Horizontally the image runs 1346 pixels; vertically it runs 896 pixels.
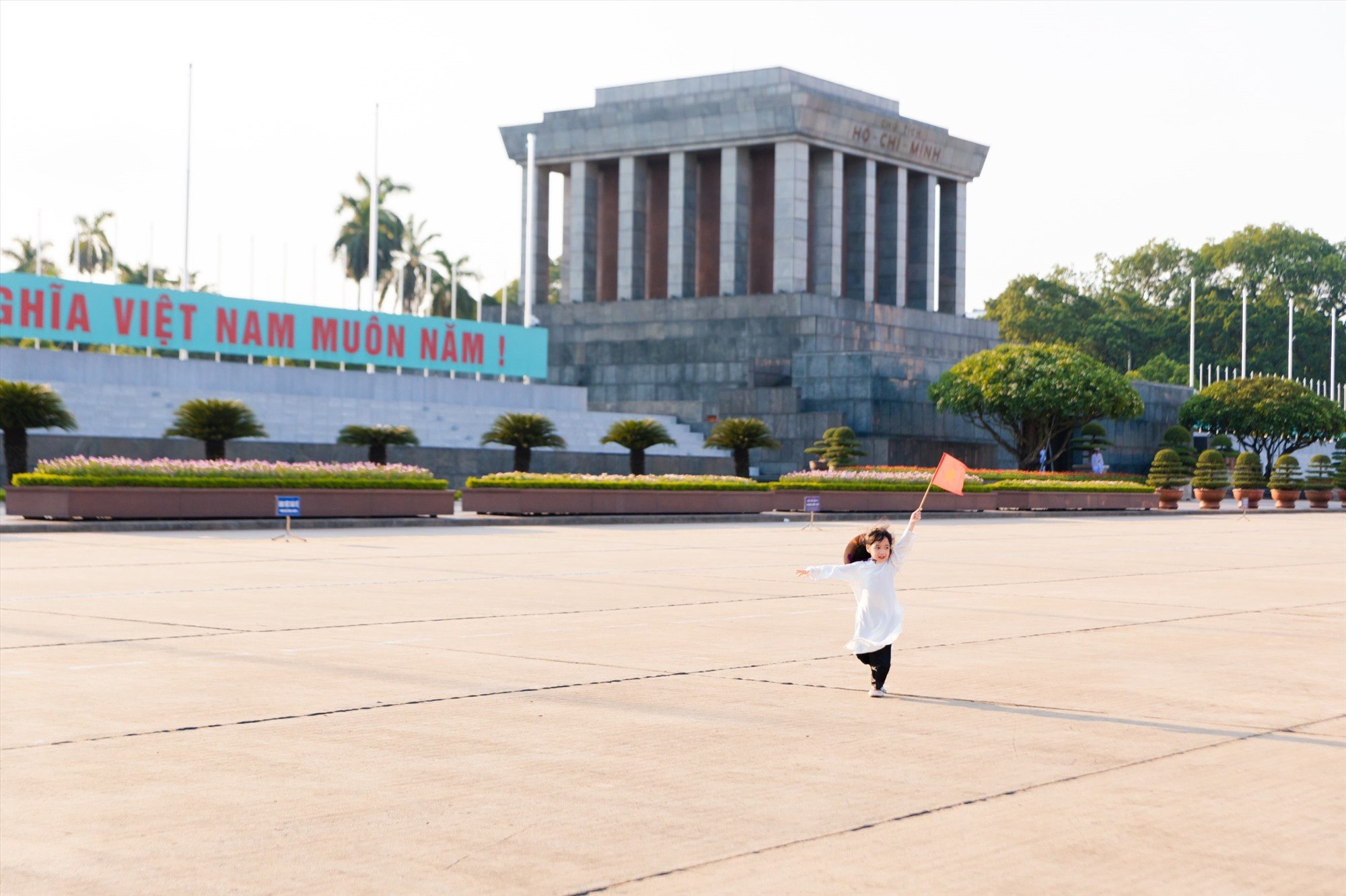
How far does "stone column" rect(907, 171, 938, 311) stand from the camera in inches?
3366

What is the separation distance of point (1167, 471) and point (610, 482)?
27.8 meters

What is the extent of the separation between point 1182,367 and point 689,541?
93271mm

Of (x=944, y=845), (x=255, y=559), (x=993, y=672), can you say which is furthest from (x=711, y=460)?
(x=944, y=845)

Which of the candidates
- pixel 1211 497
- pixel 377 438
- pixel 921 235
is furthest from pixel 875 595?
pixel 921 235

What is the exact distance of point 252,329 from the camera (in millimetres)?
51406

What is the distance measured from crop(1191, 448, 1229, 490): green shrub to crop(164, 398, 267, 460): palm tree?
1349 inches

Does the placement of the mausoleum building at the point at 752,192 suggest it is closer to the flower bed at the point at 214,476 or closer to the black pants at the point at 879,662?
the flower bed at the point at 214,476

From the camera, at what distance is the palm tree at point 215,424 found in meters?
40.0

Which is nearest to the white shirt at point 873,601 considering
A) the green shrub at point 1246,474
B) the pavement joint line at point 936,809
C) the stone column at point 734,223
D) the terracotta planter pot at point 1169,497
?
the pavement joint line at point 936,809

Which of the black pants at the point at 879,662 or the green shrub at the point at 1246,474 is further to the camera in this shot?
the green shrub at the point at 1246,474

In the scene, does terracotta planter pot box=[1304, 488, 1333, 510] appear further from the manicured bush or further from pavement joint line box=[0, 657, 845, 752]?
pavement joint line box=[0, 657, 845, 752]

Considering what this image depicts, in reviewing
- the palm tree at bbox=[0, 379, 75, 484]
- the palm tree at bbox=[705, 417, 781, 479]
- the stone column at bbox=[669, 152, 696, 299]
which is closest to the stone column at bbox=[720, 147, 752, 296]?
the stone column at bbox=[669, 152, 696, 299]

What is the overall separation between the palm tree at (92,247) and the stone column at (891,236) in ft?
152

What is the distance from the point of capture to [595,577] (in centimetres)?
1983
